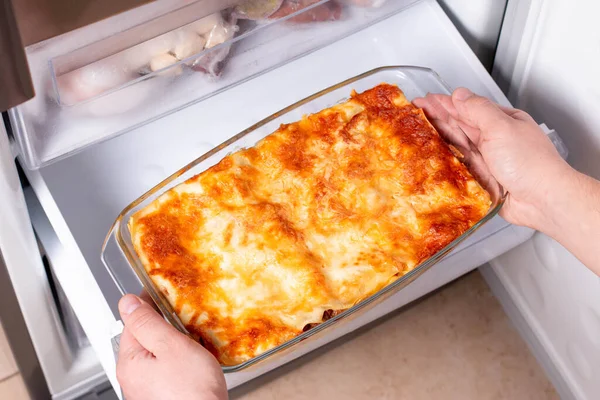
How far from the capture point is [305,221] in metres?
0.88

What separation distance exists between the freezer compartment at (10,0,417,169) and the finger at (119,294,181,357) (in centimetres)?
18

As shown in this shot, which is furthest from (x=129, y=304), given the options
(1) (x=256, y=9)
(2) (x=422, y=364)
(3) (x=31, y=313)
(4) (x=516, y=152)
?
(2) (x=422, y=364)

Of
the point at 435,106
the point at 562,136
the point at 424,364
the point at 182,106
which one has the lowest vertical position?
the point at 424,364

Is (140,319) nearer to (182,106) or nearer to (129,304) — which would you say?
(129,304)

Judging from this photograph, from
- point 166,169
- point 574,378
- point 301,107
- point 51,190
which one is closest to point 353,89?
point 301,107

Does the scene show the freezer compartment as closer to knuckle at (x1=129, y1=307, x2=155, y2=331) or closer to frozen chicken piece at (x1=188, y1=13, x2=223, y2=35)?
frozen chicken piece at (x1=188, y1=13, x2=223, y2=35)

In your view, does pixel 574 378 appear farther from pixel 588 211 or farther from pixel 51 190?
pixel 51 190

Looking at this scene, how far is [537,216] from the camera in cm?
91

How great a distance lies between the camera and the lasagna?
809mm

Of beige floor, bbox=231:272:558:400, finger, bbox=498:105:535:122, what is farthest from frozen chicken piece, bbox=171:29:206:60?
beige floor, bbox=231:272:558:400

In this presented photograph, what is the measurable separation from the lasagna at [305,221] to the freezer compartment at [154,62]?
89 millimetres

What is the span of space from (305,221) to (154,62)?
0.24 metres

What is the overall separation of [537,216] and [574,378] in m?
0.42

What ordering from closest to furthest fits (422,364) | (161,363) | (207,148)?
(161,363) → (207,148) → (422,364)
